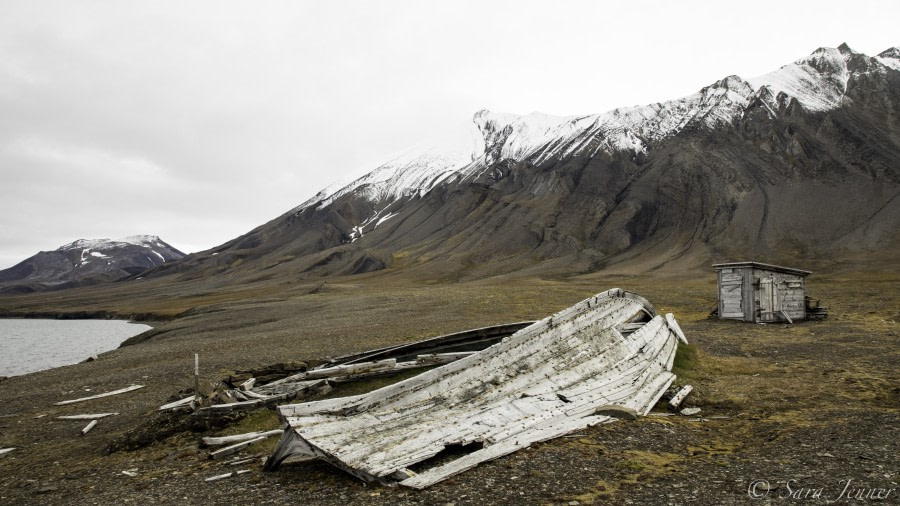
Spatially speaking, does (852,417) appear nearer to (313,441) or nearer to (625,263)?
(313,441)

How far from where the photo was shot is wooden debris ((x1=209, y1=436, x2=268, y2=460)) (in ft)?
30.8

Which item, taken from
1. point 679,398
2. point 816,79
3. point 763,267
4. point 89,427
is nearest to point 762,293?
point 763,267

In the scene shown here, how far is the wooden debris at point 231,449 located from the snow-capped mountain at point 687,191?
83.0 metres

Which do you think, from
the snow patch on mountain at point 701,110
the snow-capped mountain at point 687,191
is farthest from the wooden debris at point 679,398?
the snow patch on mountain at point 701,110

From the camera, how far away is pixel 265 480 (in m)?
8.04

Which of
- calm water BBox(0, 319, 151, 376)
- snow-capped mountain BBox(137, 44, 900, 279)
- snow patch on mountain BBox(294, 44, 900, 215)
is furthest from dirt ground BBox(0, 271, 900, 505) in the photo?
snow patch on mountain BBox(294, 44, 900, 215)

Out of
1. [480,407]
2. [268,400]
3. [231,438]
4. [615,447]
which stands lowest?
[615,447]

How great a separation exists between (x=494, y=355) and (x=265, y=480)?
4.51 m

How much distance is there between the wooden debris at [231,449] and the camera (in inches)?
370

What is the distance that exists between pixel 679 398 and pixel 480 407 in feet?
17.0

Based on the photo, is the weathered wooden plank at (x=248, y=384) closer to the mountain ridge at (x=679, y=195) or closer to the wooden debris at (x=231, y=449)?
the wooden debris at (x=231, y=449)

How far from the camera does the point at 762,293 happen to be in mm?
28156

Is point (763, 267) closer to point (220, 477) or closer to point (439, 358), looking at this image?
point (439, 358)

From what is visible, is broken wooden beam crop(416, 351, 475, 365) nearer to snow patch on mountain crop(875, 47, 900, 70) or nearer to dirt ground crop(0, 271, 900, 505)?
dirt ground crop(0, 271, 900, 505)
